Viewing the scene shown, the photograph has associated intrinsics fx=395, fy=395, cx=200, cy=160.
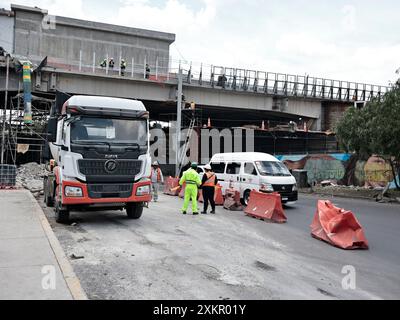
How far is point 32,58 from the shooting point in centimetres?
3272

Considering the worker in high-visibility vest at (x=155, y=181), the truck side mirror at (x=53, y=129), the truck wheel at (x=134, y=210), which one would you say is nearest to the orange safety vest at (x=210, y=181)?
the truck wheel at (x=134, y=210)

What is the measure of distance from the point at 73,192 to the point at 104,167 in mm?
941

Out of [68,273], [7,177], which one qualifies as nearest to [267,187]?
[68,273]

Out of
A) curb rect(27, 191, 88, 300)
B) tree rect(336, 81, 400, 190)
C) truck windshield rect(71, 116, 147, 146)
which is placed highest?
tree rect(336, 81, 400, 190)

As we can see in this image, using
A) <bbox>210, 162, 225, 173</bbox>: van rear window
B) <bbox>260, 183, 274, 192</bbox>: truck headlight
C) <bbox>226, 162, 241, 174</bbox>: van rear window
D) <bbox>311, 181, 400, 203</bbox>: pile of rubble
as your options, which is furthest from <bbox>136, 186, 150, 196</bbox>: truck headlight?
<bbox>311, 181, 400, 203</bbox>: pile of rubble

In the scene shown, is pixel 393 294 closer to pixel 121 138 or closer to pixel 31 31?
pixel 121 138

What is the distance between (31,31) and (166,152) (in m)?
17.7

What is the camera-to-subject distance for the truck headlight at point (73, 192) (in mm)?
9484

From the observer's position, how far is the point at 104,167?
Result: 9.73 metres

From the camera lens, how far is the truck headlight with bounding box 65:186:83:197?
31.1 feet

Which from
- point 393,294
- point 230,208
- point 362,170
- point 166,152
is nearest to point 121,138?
point 230,208

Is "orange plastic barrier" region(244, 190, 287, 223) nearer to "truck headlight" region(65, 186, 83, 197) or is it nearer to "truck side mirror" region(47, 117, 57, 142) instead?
"truck headlight" region(65, 186, 83, 197)

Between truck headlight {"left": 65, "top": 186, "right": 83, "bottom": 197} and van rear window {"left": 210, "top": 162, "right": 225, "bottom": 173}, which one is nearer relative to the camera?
truck headlight {"left": 65, "top": 186, "right": 83, "bottom": 197}

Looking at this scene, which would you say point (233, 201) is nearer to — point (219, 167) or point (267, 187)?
point (267, 187)
